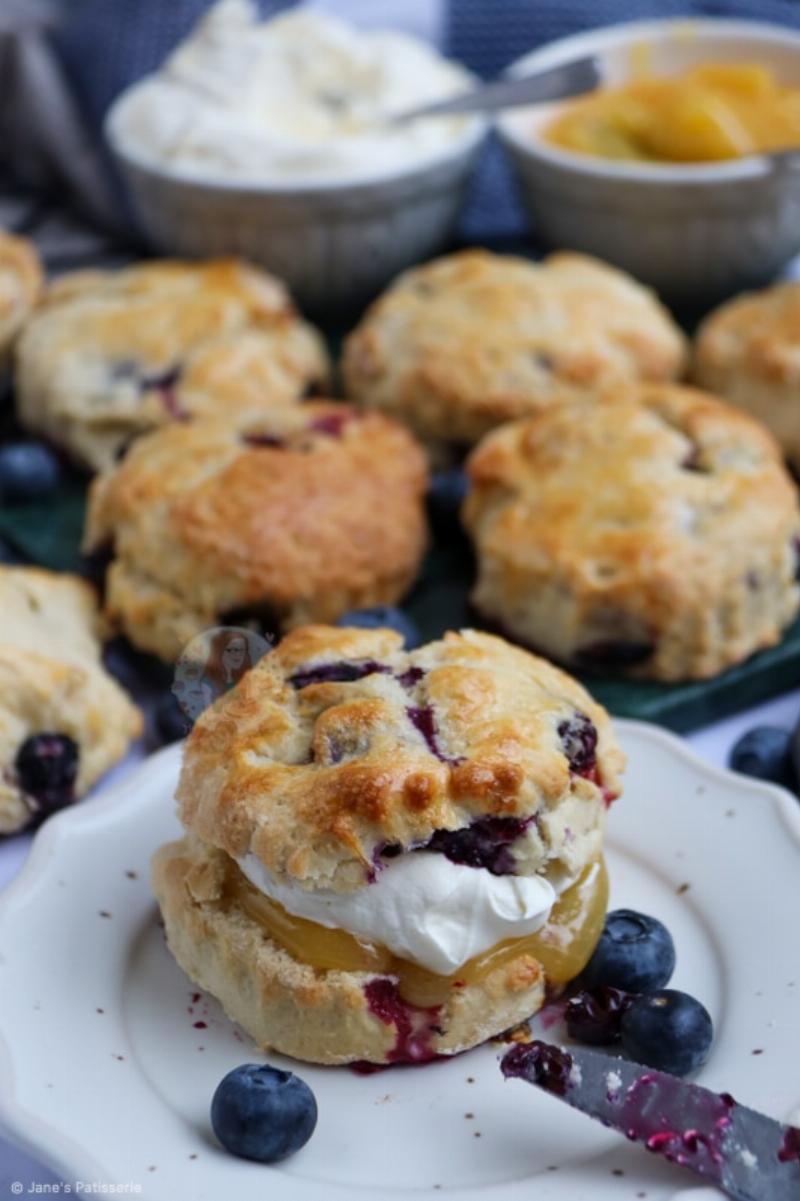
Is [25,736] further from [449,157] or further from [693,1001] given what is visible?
[449,157]

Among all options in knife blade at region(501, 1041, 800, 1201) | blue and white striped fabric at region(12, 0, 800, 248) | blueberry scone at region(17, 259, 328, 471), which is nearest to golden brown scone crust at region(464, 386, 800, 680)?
blueberry scone at region(17, 259, 328, 471)

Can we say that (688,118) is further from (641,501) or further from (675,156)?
(641,501)

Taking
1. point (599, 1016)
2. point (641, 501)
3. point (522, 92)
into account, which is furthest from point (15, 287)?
point (599, 1016)

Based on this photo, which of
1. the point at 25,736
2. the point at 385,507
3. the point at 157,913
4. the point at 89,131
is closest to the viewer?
the point at 157,913

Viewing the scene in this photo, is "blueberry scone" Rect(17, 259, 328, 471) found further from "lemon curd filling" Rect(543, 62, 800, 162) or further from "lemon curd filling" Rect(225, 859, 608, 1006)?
"lemon curd filling" Rect(225, 859, 608, 1006)

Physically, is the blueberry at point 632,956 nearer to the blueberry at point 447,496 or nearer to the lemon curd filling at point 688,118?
the blueberry at point 447,496

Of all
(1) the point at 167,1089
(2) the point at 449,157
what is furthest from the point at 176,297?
(1) the point at 167,1089
